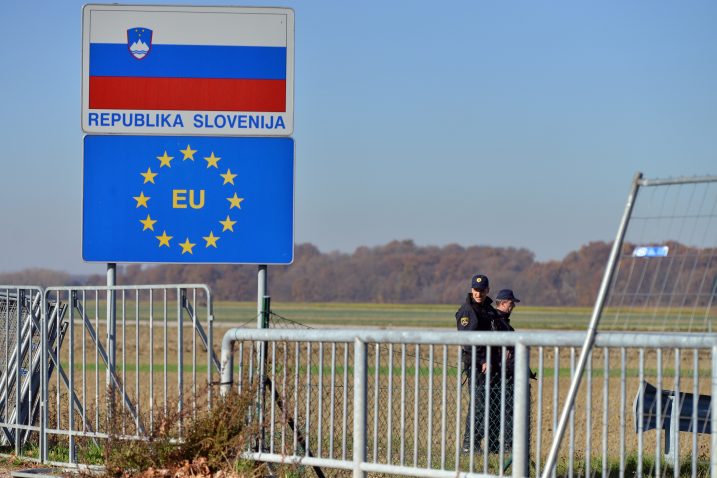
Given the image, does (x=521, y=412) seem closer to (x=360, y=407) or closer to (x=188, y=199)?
(x=360, y=407)

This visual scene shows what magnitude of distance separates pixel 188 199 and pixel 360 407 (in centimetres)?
311

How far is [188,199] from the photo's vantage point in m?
10.8

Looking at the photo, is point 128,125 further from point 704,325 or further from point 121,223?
point 704,325

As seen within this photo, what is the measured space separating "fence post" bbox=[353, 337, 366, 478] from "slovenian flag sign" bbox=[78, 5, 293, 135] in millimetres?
2994

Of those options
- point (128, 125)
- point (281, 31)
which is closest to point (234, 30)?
point (281, 31)

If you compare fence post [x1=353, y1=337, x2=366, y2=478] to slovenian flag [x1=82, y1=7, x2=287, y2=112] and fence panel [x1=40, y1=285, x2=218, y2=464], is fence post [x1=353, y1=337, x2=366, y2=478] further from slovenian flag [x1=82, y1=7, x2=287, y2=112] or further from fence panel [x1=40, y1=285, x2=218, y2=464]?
slovenian flag [x1=82, y1=7, x2=287, y2=112]

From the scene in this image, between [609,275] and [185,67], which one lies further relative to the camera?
[185,67]

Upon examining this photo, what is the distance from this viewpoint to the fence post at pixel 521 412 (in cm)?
781

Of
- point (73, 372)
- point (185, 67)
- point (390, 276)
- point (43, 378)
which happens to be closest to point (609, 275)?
point (185, 67)

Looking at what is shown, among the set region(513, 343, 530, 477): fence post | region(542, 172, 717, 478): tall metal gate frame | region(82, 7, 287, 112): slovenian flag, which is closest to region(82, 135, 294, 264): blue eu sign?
region(82, 7, 287, 112): slovenian flag

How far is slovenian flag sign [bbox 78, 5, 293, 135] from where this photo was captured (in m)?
10.9

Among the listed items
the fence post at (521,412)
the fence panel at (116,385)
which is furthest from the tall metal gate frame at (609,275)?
the fence panel at (116,385)

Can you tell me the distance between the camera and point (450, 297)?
122 meters

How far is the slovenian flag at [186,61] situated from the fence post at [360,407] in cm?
308
